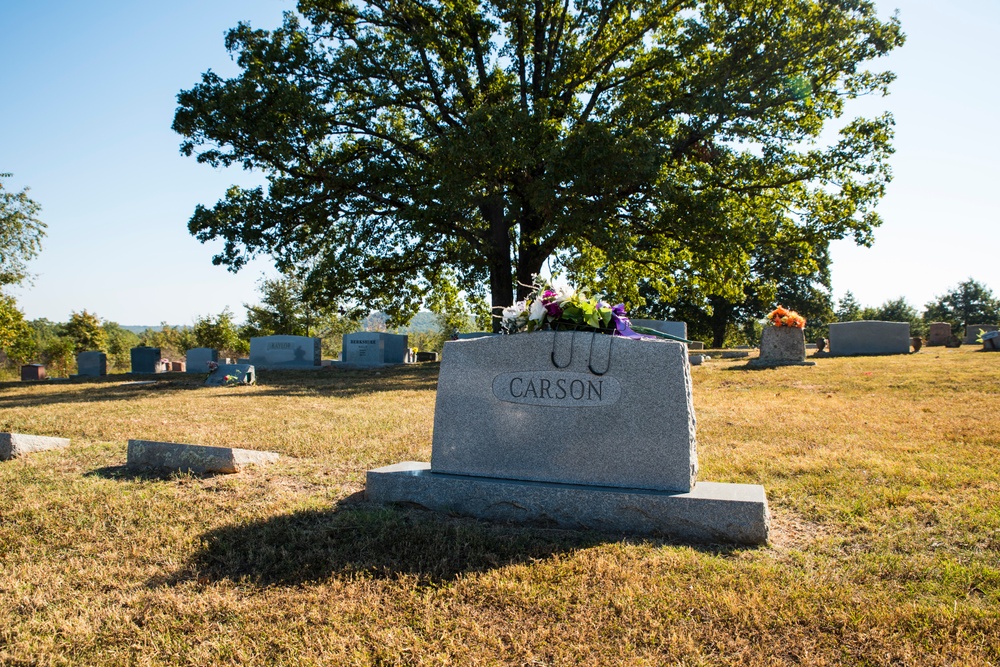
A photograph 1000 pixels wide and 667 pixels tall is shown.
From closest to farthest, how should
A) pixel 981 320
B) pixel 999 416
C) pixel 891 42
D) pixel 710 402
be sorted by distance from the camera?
pixel 999 416
pixel 710 402
pixel 891 42
pixel 981 320

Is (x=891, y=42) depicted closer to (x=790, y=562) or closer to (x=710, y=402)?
(x=710, y=402)

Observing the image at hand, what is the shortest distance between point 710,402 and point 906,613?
788 cm

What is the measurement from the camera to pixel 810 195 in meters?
18.8

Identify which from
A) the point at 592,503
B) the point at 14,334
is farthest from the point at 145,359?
the point at 592,503

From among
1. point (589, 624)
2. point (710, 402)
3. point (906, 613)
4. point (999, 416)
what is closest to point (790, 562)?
point (906, 613)

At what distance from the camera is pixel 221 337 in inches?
1453

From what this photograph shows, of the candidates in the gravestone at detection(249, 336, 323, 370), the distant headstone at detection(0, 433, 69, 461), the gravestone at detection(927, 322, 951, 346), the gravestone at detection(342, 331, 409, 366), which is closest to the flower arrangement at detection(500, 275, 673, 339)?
the distant headstone at detection(0, 433, 69, 461)

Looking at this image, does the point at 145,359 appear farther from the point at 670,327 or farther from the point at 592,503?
the point at 592,503

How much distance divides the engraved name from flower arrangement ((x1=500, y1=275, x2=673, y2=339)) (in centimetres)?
34

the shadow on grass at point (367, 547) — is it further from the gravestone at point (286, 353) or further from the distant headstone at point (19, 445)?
the gravestone at point (286, 353)

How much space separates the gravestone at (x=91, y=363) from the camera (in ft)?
75.3

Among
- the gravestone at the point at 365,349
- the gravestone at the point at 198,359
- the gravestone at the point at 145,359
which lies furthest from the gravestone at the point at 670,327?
the gravestone at the point at 145,359

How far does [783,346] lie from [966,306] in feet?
131

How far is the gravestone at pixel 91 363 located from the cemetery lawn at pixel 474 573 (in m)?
19.2
